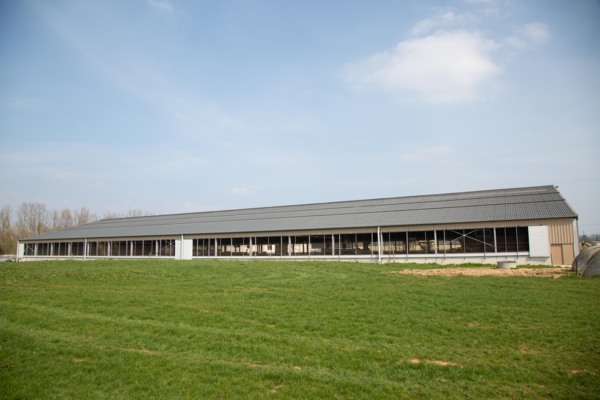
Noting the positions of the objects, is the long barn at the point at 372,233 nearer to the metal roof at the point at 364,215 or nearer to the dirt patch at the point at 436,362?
the metal roof at the point at 364,215

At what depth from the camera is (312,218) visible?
154ft

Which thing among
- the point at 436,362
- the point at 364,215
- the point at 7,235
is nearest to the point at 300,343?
the point at 436,362

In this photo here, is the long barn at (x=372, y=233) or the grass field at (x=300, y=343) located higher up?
the long barn at (x=372, y=233)

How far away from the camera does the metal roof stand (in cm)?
3625

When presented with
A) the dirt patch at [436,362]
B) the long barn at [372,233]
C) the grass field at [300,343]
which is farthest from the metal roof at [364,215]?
the dirt patch at [436,362]

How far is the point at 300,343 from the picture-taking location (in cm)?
1048

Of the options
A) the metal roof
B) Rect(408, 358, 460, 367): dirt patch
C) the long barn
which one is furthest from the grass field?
the metal roof

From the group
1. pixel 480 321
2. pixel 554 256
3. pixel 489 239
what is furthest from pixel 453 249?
pixel 480 321

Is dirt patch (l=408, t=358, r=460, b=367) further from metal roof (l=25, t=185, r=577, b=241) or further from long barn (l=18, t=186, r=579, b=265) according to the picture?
metal roof (l=25, t=185, r=577, b=241)

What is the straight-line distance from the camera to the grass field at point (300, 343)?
787 cm

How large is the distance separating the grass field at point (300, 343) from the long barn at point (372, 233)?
15.8m

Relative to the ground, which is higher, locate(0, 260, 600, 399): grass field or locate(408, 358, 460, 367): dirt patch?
locate(0, 260, 600, 399): grass field

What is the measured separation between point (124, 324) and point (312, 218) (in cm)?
3529

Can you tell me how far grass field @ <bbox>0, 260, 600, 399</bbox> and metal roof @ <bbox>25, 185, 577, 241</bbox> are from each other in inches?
713
